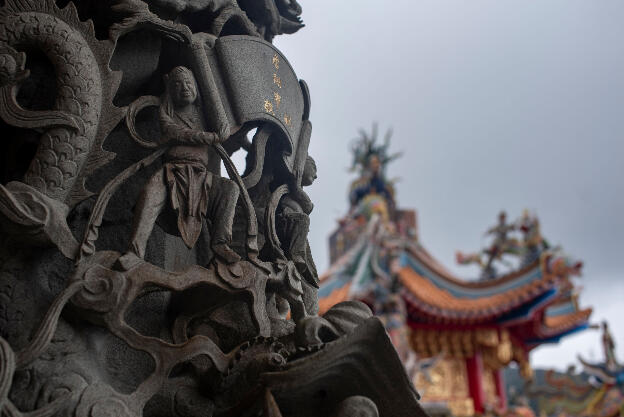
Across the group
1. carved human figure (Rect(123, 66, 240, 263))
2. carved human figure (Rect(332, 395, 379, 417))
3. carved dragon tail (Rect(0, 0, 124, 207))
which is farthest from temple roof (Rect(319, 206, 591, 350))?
carved human figure (Rect(332, 395, 379, 417))

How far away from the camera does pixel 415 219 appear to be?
1894cm

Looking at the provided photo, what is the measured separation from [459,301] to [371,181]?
412cm

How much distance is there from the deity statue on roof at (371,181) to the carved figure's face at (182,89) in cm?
1480

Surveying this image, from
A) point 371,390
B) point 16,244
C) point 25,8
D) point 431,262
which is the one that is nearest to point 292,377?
point 371,390

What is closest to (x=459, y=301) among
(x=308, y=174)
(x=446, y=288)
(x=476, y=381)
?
(x=446, y=288)

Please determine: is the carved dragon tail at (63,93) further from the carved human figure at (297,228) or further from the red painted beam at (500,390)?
the red painted beam at (500,390)

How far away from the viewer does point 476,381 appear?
14.5 meters

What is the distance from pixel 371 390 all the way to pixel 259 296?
0.53m

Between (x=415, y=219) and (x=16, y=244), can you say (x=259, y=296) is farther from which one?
(x=415, y=219)

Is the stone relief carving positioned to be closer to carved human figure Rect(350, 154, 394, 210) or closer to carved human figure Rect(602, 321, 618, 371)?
carved human figure Rect(350, 154, 394, 210)

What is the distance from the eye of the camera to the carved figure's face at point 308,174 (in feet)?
10.8

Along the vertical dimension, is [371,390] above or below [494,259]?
below

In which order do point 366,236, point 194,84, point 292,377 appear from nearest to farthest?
point 292,377, point 194,84, point 366,236

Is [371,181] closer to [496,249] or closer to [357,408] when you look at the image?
[496,249]
